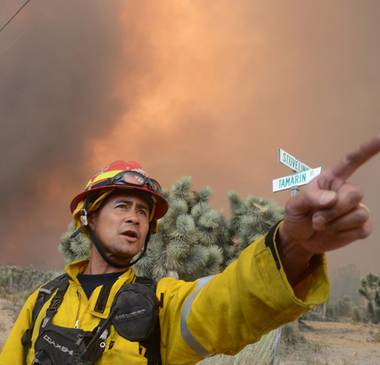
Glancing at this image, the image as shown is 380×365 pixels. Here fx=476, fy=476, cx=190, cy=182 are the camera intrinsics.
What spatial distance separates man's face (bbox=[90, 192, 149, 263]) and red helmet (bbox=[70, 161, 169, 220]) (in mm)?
66

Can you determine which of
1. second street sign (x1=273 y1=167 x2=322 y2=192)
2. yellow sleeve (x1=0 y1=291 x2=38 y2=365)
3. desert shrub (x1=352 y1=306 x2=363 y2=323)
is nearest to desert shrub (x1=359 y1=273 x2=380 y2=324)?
desert shrub (x1=352 y1=306 x2=363 y2=323)

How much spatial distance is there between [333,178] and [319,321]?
18.0m

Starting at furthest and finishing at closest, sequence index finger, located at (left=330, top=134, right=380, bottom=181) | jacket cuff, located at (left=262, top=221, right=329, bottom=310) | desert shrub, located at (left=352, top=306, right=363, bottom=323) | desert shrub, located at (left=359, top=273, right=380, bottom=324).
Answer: desert shrub, located at (left=352, top=306, right=363, bottom=323), desert shrub, located at (left=359, top=273, right=380, bottom=324), jacket cuff, located at (left=262, top=221, right=329, bottom=310), index finger, located at (left=330, top=134, right=380, bottom=181)

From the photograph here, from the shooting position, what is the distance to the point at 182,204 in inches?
409

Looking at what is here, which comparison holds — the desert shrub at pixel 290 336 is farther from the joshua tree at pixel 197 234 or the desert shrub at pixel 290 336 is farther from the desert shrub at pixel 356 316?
the desert shrub at pixel 356 316

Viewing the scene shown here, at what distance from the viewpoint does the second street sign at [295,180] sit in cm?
507

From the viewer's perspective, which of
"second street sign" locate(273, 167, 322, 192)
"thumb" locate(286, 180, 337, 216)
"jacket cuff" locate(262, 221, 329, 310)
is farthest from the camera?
"second street sign" locate(273, 167, 322, 192)

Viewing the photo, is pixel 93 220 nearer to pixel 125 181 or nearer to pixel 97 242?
pixel 97 242

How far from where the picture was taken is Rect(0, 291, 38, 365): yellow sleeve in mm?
2510

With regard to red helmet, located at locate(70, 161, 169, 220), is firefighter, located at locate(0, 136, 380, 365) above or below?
below

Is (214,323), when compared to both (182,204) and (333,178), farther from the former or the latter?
(182,204)

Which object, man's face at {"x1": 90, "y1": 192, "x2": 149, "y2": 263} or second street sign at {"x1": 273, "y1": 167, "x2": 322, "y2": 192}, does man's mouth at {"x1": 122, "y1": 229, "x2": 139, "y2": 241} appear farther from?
second street sign at {"x1": 273, "y1": 167, "x2": 322, "y2": 192}

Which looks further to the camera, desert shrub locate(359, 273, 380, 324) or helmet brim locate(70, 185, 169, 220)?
desert shrub locate(359, 273, 380, 324)

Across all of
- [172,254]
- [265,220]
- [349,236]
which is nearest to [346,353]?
[265,220]
